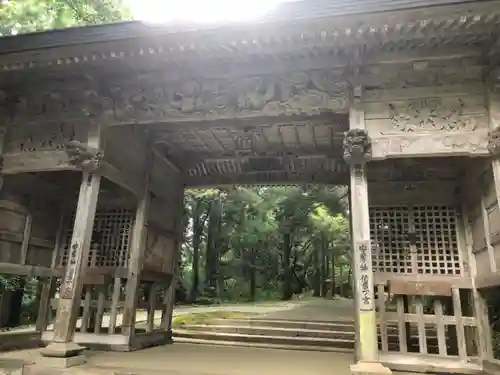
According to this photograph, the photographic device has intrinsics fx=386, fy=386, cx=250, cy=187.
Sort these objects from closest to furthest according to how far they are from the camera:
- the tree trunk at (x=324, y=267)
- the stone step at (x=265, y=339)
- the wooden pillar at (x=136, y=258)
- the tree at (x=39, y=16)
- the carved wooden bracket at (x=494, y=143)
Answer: the carved wooden bracket at (x=494, y=143), the wooden pillar at (x=136, y=258), the stone step at (x=265, y=339), the tree at (x=39, y=16), the tree trunk at (x=324, y=267)

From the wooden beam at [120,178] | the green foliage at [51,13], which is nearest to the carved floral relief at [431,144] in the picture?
the wooden beam at [120,178]

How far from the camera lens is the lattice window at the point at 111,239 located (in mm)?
7645

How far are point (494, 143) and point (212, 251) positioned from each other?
1913cm

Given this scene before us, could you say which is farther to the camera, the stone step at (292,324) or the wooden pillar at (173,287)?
the stone step at (292,324)

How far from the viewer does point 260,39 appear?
5098 millimetres

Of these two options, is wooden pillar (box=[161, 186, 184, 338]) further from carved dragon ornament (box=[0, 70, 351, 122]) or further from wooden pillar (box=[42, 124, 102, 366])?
carved dragon ornament (box=[0, 70, 351, 122])

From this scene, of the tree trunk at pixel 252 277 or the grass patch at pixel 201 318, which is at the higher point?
the tree trunk at pixel 252 277

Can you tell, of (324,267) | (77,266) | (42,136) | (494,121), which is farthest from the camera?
(324,267)

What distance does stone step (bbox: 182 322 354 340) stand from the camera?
954 centimetres

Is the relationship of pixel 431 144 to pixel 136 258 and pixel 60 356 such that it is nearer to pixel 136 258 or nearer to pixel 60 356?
pixel 136 258

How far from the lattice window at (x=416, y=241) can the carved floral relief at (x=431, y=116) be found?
6.10 feet

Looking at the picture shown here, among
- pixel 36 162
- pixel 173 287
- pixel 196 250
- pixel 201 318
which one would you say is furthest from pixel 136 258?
pixel 196 250

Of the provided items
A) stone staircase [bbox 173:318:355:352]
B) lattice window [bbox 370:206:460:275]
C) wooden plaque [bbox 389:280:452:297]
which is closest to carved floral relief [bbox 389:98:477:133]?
lattice window [bbox 370:206:460:275]

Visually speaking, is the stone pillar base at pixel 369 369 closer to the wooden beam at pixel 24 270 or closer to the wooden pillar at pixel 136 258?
the wooden pillar at pixel 136 258
